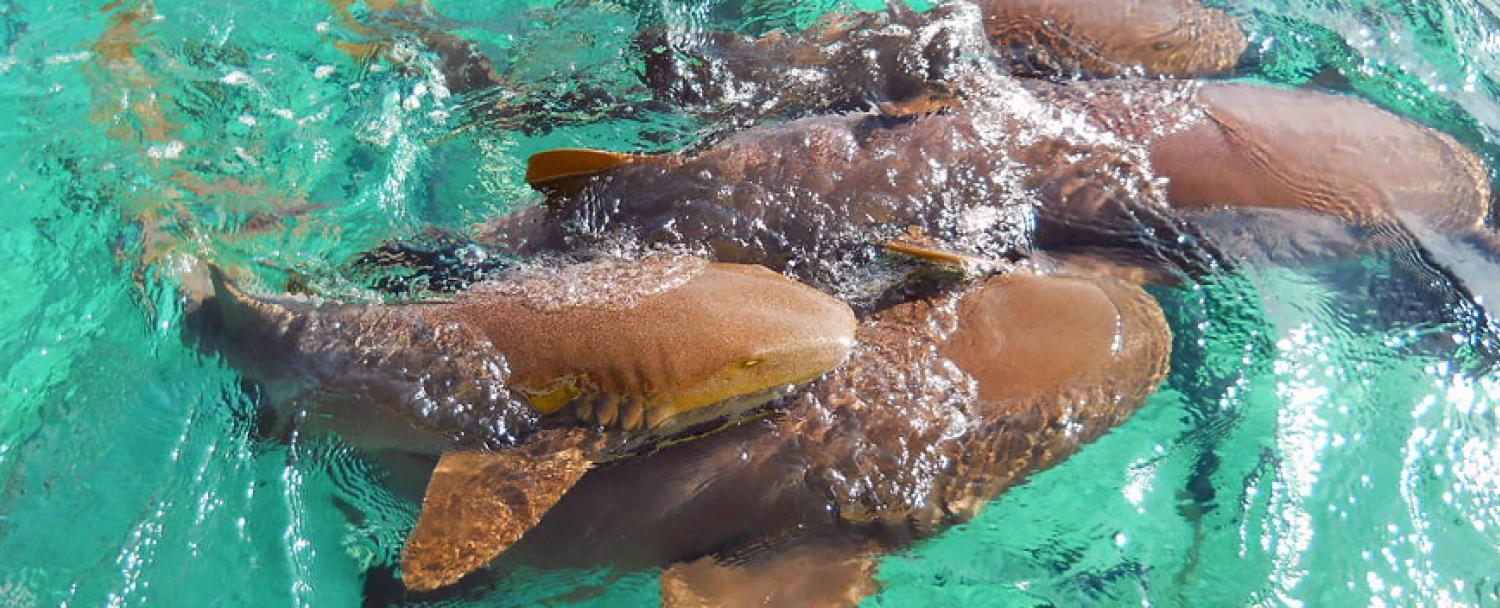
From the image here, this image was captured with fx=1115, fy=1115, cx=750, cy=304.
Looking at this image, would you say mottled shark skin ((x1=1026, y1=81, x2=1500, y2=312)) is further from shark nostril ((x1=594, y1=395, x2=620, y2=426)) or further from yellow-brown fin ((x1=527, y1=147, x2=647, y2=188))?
shark nostril ((x1=594, y1=395, x2=620, y2=426))

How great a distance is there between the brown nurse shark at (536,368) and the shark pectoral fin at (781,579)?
1.58 ft

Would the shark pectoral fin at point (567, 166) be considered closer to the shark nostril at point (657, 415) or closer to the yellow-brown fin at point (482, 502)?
the yellow-brown fin at point (482, 502)

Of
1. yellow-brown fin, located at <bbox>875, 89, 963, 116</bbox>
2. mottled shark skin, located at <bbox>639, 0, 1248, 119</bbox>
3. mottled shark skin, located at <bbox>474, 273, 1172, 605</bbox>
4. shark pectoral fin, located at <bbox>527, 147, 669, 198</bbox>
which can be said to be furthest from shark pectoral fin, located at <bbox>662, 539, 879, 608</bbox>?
mottled shark skin, located at <bbox>639, 0, 1248, 119</bbox>

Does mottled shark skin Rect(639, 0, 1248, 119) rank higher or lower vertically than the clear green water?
higher

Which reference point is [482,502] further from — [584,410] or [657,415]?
[657,415]

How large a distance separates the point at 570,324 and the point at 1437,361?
3663mm

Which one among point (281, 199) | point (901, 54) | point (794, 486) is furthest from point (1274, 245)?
point (281, 199)

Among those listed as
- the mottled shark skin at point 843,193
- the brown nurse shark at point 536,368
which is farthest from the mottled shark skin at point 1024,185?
the brown nurse shark at point 536,368

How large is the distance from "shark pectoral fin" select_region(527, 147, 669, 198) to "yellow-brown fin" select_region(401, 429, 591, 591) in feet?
3.98

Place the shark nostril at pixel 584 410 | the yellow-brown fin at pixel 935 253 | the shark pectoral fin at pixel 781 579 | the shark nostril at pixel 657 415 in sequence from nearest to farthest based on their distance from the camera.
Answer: the shark nostril at pixel 657 415
the shark nostril at pixel 584 410
the shark pectoral fin at pixel 781 579
the yellow-brown fin at pixel 935 253

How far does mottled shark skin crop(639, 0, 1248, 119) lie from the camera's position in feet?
18.0

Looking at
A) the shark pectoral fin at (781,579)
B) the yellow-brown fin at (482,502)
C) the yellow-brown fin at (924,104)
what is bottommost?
the shark pectoral fin at (781,579)

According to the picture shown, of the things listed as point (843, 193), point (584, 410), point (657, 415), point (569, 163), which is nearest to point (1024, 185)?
point (843, 193)

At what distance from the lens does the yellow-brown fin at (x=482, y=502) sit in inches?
140
